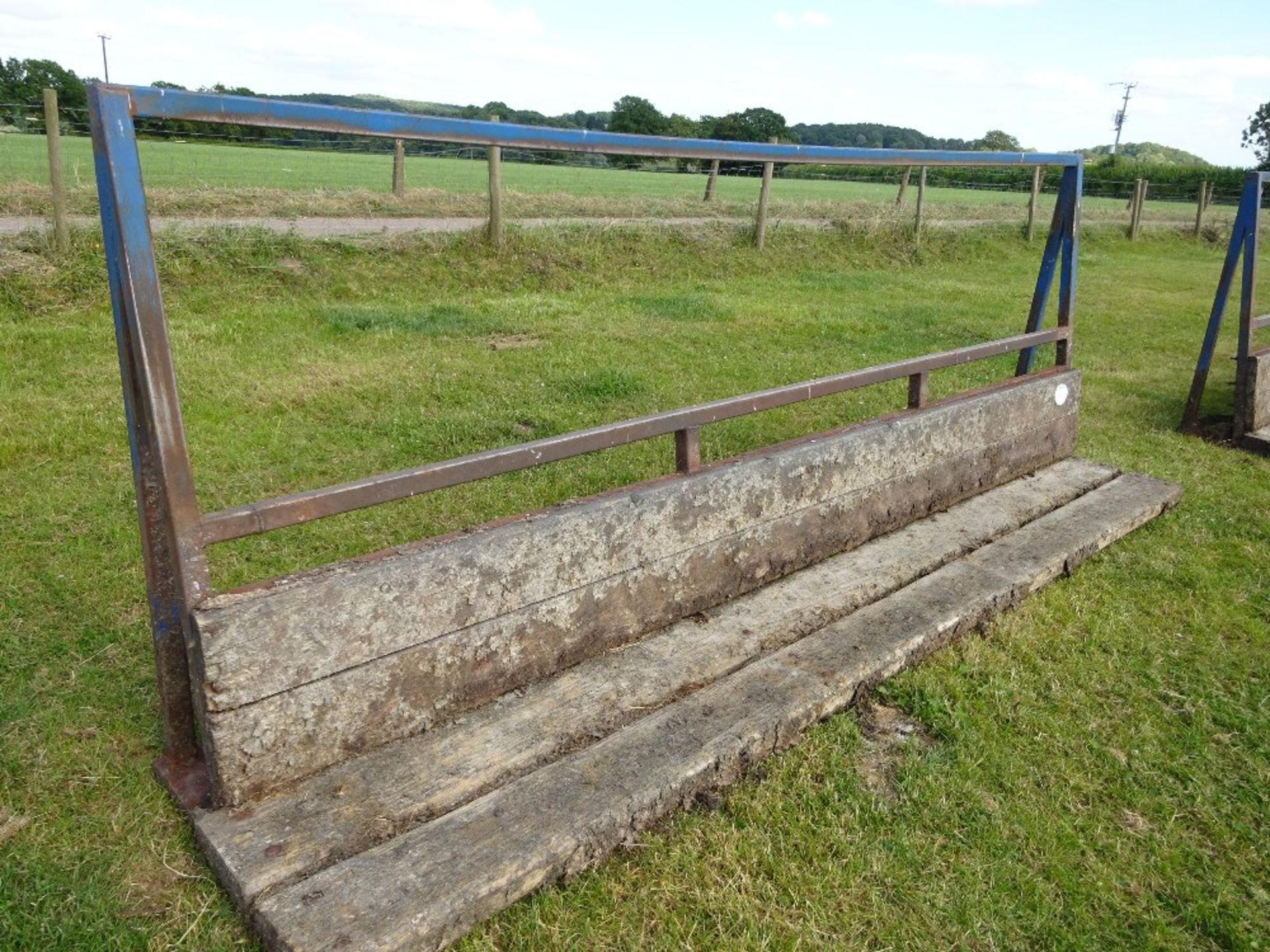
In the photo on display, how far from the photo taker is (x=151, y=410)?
2.05 meters

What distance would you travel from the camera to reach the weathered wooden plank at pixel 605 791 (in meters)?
1.96

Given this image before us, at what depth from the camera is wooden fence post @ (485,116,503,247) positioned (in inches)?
412

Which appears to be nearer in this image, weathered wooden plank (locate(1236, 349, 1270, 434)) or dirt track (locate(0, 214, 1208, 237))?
weathered wooden plank (locate(1236, 349, 1270, 434))

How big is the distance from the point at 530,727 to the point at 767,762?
2.22 feet

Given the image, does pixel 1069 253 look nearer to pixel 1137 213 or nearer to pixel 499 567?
pixel 499 567

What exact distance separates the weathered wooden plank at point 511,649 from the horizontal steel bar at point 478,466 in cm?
41

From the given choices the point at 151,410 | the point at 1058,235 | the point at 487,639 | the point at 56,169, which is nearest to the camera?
the point at 151,410

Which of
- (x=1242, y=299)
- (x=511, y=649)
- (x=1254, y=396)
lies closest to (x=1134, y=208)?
(x=1254, y=396)

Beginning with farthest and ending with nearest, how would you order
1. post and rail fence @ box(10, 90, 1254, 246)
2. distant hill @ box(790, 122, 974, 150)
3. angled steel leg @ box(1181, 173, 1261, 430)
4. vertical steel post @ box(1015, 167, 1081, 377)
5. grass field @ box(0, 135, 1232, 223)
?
distant hill @ box(790, 122, 974, 150) → grass field @ box(0, 135, 1232, 223) → angled steel leg @ box(1181, 173, 1261, 430) → vertical steel post @ box(1015, 167, 1081, 377) → post and rail fence @ box(10, 90, 1254, 246)

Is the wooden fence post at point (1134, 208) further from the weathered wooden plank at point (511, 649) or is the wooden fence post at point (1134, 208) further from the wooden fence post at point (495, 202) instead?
the weathered wooden plank at point (511, 649)

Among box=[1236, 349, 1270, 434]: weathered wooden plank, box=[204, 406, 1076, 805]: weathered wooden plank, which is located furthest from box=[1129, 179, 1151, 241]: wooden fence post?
box=[204, 406, 1076, 805]: weathered wooden plank

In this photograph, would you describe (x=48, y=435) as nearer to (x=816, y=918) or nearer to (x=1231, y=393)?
(x=816, y=918)

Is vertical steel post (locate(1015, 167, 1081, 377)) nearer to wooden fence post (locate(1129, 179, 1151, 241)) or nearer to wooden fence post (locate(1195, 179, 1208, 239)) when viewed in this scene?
Result: wooden fence post (locate(1129, 179, 1151, 241))

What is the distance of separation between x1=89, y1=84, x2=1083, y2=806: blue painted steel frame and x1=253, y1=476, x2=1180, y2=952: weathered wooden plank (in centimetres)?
57
